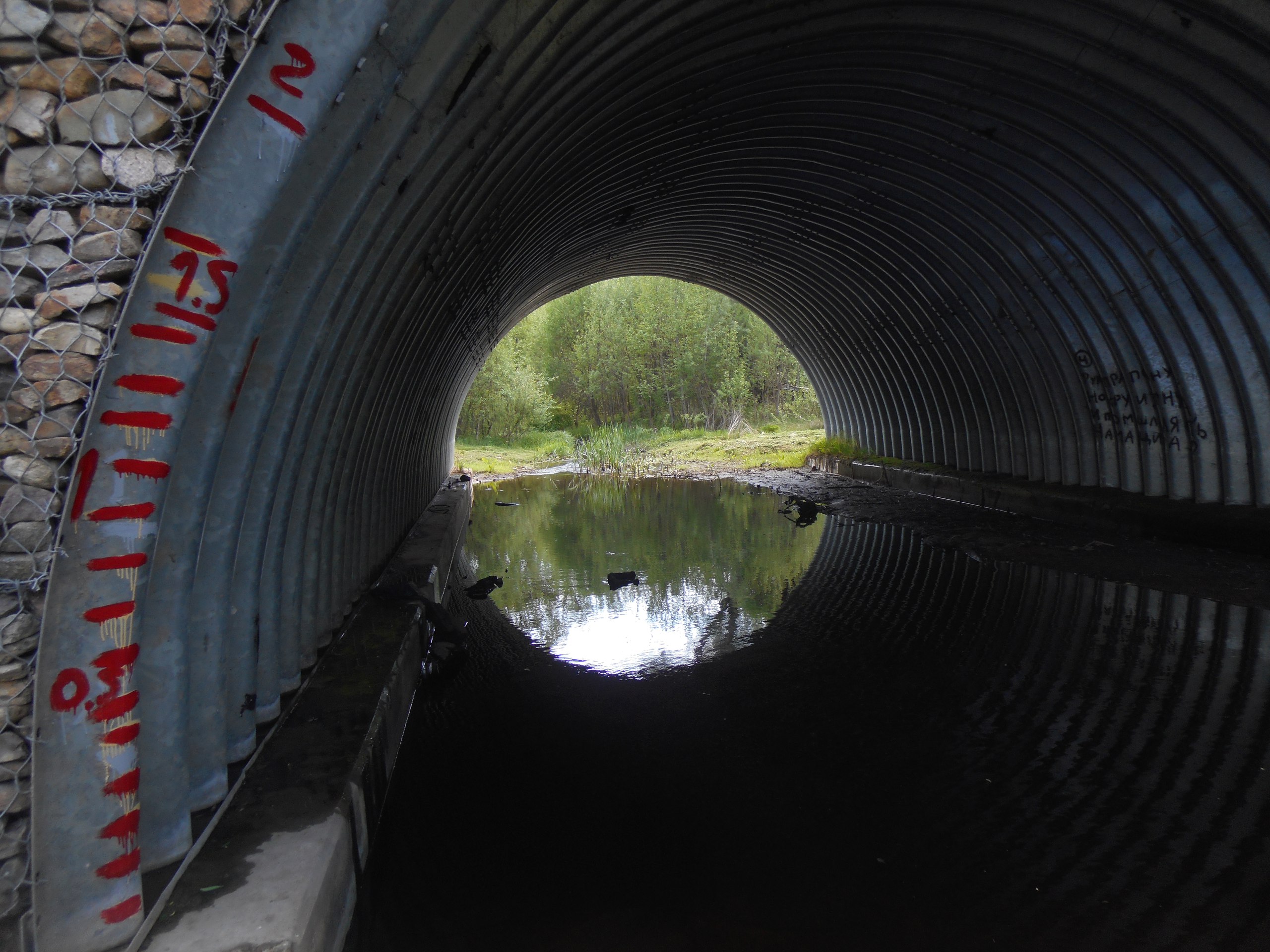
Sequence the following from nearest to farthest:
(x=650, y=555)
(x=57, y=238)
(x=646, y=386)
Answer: (x=57, y=238), (x=650, y=555), (x=646, y=386)

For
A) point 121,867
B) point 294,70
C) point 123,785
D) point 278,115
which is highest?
point 294,70

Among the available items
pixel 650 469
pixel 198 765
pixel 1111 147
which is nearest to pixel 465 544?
pixel 198 765

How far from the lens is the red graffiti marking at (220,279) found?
7.67 feet

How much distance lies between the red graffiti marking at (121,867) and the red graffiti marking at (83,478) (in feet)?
3.35

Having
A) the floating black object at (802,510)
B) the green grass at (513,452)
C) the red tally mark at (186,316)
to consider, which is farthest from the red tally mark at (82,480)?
the green grass at (513,452)

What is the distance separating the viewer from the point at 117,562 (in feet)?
7.41

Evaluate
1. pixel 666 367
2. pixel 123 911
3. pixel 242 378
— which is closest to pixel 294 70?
pixel 242 378

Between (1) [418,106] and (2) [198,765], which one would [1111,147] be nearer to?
(1) [418,106]

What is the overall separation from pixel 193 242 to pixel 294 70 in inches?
24.0

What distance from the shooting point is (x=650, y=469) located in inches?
886

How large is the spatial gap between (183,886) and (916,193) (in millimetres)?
11126

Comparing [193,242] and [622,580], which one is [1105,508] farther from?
[193,242]

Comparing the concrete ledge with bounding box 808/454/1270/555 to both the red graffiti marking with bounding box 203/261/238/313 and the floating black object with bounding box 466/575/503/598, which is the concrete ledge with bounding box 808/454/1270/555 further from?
the red graffiti marking with bounding box 203/261/238/313

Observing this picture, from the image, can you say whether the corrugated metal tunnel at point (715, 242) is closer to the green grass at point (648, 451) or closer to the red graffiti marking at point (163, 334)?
the red graffiti marking at point (163, 334)
